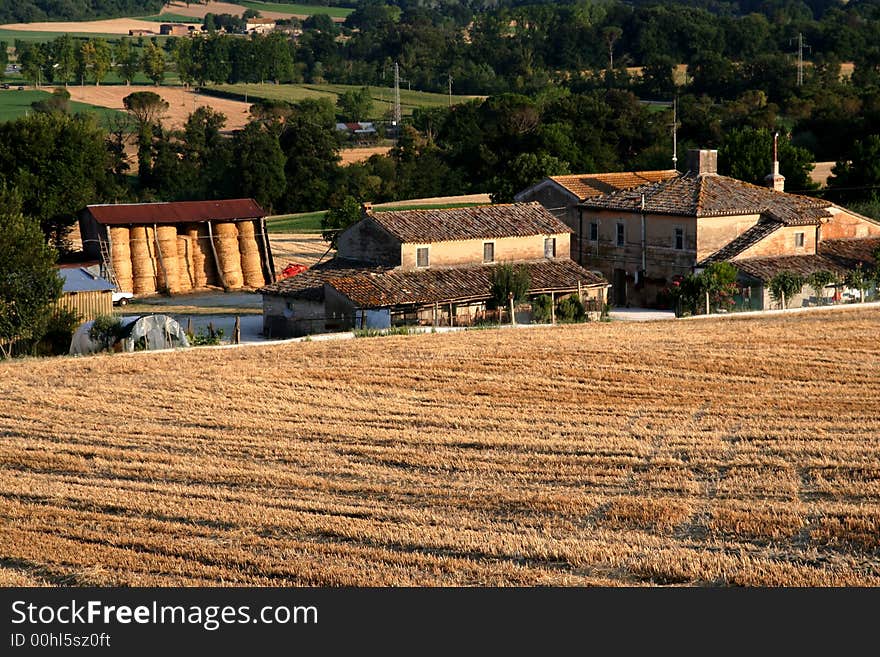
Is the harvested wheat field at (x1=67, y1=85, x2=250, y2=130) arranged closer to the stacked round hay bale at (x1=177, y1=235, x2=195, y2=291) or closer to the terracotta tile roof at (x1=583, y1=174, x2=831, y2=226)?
the stacked round hay bale at (x1=177, y1=235, x2=195, y2=291)

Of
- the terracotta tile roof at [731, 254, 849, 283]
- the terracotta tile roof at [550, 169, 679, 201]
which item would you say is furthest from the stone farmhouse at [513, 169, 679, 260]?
the terracotta tile roof at [731, 254, 849, 283]

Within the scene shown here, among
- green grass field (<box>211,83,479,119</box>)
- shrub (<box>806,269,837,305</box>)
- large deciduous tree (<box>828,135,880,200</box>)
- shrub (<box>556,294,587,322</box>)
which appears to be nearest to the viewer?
shrub (<box>556,294,587,322</box>)

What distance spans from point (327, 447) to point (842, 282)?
28.7 meters

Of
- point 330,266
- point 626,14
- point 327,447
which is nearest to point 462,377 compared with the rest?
point 327,447

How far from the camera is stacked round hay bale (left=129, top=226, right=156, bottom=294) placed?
54.6 meters

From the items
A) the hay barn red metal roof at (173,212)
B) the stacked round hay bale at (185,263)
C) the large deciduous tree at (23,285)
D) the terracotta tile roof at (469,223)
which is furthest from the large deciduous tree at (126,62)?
the large deciduous tree at (23,285)

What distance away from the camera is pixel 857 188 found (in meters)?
70.9

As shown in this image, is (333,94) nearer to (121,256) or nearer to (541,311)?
(121,256)

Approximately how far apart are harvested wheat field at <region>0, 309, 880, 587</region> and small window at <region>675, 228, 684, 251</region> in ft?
45.7

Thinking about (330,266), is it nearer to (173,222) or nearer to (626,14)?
(173,222)

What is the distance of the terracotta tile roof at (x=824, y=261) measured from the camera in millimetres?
47375

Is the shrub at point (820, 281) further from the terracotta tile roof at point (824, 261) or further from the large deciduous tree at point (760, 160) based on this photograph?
the large deciduous tree at point (760, 160)

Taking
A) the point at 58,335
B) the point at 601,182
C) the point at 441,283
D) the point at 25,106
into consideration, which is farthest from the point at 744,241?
the point at 25,106

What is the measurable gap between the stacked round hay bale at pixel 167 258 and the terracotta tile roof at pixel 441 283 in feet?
41.7
